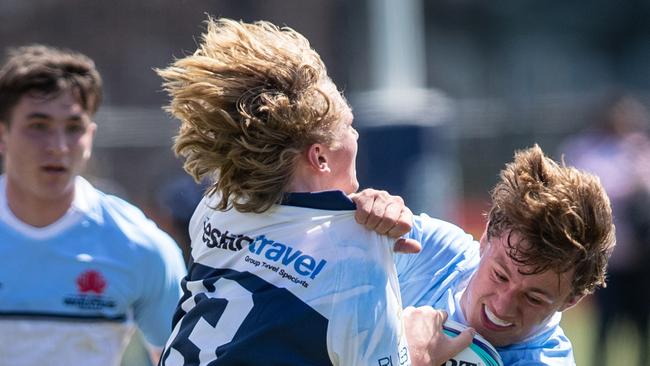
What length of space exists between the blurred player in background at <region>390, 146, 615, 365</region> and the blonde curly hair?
52 cm

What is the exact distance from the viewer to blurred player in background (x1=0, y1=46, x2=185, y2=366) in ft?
14.3

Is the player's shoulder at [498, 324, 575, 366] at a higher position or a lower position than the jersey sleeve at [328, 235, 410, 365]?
lower

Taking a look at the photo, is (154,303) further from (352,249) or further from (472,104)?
(472,104)

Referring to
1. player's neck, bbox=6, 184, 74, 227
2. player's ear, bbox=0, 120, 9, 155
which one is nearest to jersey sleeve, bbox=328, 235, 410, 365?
player's neck, bbox=6, 184, 74, 227

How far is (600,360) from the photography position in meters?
9.12

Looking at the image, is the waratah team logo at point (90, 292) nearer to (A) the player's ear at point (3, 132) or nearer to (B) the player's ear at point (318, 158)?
(A) the player's ear at point (3, 132)

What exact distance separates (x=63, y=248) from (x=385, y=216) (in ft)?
6.18

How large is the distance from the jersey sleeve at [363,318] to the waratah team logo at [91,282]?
5.87ft

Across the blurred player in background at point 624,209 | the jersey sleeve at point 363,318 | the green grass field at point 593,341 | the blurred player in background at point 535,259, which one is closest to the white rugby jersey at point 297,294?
the jersey sleeve at point 363,318

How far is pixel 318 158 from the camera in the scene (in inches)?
119

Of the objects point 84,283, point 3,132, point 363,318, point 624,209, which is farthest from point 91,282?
point 624,209

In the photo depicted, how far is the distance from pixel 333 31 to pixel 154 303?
12.5m

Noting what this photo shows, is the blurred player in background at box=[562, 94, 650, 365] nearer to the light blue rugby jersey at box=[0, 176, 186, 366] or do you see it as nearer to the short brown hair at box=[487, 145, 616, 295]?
the light blue rugby jersey at box=[0, 176, 186, 366]

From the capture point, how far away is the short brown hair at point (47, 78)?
15.4 ft
